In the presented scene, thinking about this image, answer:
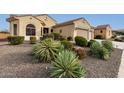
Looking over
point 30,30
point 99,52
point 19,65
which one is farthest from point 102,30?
point 19,65

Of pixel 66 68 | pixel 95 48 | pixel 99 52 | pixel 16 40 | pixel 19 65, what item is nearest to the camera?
pixel 66 68

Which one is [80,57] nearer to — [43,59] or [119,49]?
[43,59]

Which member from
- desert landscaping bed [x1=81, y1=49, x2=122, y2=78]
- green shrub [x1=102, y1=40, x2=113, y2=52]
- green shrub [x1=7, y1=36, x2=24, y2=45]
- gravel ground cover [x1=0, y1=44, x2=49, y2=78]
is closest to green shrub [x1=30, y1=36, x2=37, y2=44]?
gravel ground cover [x1=0, y1=44, x2=49, y2=78]

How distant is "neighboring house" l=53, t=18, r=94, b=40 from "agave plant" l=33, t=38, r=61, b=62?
3615 mm

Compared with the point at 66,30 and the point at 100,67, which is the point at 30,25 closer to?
the point at 66,30

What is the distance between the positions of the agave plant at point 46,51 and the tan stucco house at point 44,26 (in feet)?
9.36

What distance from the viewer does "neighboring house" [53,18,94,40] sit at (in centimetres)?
Result: 1616

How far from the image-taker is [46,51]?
39.7 feet

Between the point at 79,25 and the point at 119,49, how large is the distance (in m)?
5.11

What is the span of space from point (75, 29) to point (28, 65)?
22.7 feet

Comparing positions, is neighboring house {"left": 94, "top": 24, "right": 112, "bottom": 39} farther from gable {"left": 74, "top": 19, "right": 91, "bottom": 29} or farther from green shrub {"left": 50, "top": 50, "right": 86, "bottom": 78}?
green shrub {"left": 50, "top": 50, "right": 86, "bottom": 78}

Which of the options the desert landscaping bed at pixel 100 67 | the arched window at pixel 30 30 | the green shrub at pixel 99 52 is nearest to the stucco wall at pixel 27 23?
the arched window at pixel 30 30

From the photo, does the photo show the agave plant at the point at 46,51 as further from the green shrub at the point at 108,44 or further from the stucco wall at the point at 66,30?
the green shrub at the point at 108,44
